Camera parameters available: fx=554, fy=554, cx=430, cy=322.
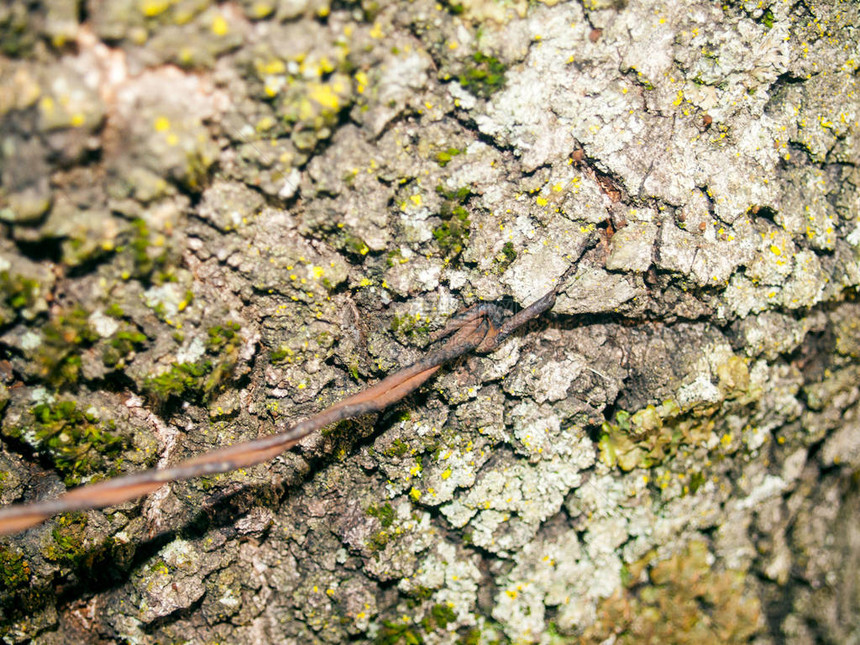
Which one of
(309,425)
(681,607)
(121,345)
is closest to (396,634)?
(309,425)

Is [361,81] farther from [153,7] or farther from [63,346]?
[63,346]

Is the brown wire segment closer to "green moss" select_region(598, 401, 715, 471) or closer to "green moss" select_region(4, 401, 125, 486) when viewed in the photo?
"green moss" select_region(4, 401, 125, 486)

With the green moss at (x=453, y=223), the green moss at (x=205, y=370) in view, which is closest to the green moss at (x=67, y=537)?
the green moss at (x=205, y=370)

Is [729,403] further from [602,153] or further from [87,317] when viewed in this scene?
[87,317]

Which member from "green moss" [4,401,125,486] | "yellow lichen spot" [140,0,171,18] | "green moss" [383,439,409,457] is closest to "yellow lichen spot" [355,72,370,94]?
"yellow lichen spot" [140,0,171,18]

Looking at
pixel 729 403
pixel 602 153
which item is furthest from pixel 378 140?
pixel 729 403
